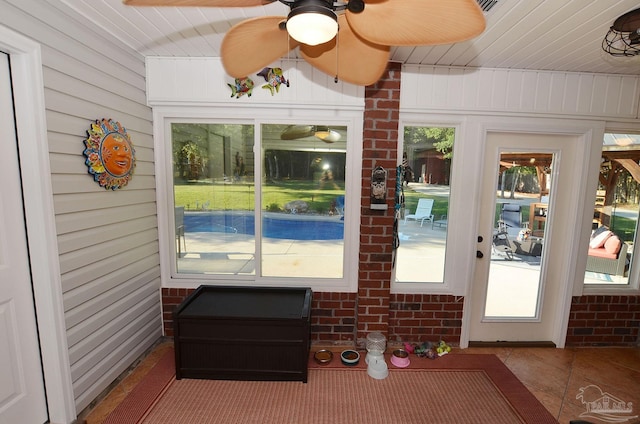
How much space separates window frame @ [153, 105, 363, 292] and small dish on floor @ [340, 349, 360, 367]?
1.64ft

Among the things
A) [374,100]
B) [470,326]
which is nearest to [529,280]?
[470,326]

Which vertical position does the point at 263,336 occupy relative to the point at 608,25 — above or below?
below

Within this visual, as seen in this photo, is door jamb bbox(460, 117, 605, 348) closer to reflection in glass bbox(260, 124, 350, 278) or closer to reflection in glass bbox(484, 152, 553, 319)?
reflection in glass bbox(484, 152, 553, 319)

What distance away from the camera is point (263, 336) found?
6.59ft

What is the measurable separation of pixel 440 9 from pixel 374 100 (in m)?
1.34

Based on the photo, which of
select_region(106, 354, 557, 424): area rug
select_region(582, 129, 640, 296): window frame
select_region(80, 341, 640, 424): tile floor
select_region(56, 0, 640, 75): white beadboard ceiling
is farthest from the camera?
select_region(582, 129, 640, 296): window frame

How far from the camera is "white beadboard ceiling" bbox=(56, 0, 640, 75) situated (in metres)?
1.54

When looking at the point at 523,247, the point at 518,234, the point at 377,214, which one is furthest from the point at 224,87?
the point at 523,247

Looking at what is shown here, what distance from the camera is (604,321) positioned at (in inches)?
102

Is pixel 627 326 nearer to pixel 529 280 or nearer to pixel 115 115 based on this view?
A: pixel 529 280

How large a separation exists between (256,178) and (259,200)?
0.63 ft

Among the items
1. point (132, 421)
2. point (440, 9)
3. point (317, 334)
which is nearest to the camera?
point (440, 9)

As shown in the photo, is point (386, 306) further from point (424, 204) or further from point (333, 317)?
point (424, 204)

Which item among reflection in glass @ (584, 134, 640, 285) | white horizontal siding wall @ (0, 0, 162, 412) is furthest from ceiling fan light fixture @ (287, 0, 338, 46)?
reflection in glass @ (584, 134, 640, 285)
